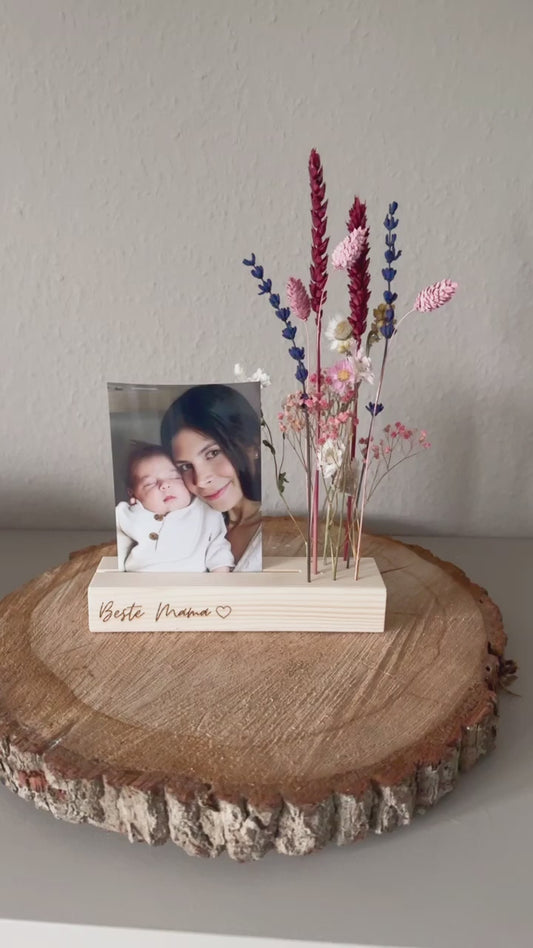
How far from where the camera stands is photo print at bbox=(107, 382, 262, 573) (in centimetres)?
86

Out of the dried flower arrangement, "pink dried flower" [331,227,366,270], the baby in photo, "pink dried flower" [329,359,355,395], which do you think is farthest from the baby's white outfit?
"pink dried flower" [331,227,366,270]

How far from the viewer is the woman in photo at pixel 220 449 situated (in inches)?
34.0

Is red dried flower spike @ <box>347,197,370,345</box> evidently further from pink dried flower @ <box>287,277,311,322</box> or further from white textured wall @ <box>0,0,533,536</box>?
white textured wall @ <box>0,0,533,536</box>

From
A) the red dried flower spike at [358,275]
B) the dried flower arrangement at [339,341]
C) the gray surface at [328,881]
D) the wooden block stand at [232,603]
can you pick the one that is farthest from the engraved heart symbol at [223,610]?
the red dried flower spike at [358,275]

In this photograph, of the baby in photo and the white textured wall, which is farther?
the white textured wall

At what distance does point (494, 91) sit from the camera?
104 centimetres

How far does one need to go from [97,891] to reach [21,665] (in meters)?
0.27

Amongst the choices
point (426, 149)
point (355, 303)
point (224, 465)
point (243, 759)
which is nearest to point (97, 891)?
point (243, 759)

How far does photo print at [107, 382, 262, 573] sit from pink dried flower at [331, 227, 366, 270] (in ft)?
0.57

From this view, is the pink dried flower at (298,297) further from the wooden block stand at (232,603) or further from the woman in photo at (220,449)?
the wooden block stand at (232,603)

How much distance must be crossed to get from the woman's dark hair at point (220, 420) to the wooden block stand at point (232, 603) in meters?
0.14

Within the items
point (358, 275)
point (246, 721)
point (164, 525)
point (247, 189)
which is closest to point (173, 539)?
point (164, 525)

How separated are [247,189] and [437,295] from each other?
1.46 ft

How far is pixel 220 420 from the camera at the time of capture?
2.86ft
